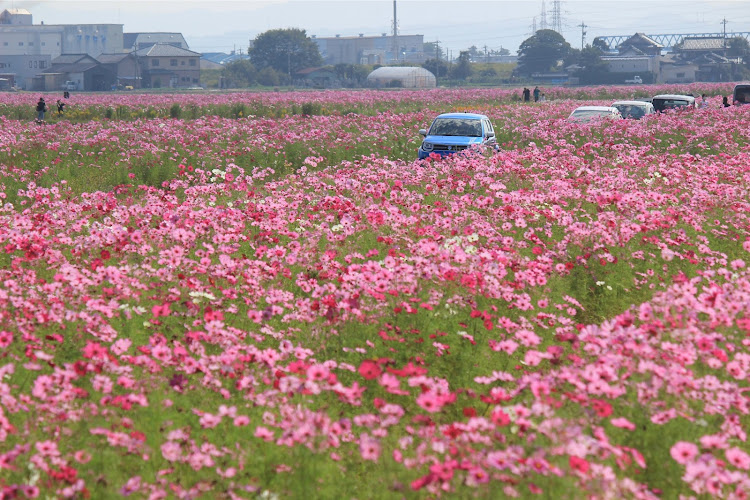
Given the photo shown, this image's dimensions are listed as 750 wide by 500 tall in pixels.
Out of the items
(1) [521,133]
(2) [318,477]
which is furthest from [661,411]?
(1) [521,133]

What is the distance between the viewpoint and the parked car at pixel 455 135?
60.6ft

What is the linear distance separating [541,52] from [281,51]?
148 feet

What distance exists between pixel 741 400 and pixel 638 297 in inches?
175

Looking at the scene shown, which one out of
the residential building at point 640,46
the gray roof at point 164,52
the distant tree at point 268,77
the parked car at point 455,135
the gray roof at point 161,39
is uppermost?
the gray roof at point 161,39

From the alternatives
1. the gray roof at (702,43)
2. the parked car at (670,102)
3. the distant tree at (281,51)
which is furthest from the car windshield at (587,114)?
the gray roof at (702,43)

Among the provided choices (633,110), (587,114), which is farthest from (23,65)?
(587,114)

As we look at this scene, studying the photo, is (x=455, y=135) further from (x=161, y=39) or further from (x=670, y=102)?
(x=161, y=39)

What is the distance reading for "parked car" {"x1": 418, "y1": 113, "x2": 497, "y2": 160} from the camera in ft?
60.6

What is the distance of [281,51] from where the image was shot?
13862 centimetres

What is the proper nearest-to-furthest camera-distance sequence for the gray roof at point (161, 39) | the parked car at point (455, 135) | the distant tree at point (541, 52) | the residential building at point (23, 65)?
the parked car at point (455, 135) < the distant tree at point (541, 52) < the residential building at point (23, 65) < the gray roof at point (161, 39)

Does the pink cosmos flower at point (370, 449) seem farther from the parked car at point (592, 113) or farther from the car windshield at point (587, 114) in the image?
the car windshield at point (587, 114)

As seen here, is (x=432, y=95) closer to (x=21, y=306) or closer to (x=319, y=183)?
(x=319, y=183)

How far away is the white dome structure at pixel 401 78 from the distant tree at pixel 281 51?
1763 centimetres

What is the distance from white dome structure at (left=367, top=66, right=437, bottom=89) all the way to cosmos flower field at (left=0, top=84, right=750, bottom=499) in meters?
111
